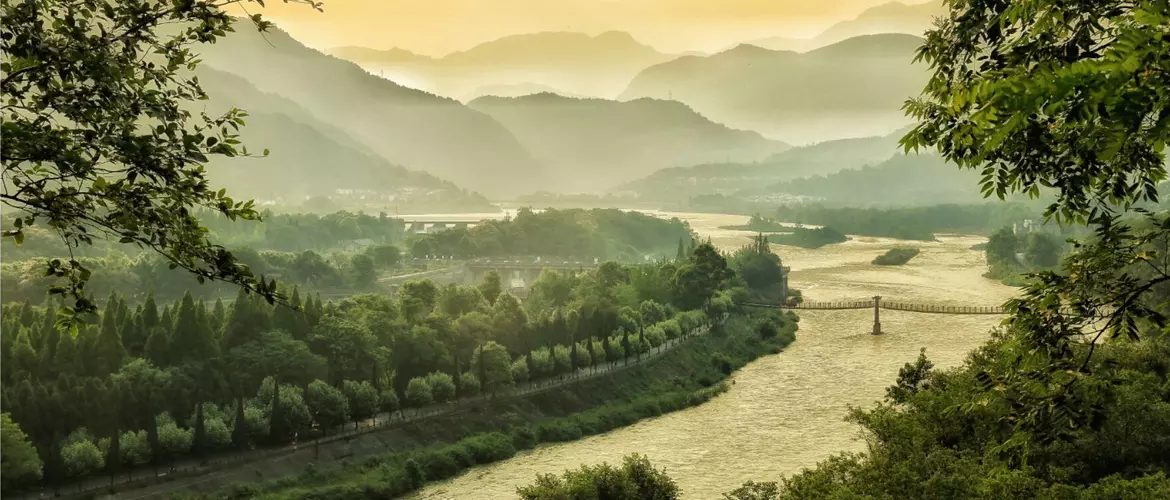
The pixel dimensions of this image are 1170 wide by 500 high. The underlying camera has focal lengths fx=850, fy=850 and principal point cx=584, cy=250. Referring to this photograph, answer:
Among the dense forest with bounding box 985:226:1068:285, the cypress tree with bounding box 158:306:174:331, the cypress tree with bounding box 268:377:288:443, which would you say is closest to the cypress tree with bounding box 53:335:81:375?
the cypress tree with bounding box 158:306:174:331

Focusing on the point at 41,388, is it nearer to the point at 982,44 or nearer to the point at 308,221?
the point at 982,44

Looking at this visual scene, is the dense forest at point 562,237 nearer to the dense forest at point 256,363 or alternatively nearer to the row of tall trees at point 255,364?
the dense forest at point 256,363

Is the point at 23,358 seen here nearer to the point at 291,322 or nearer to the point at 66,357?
the point at 66,357

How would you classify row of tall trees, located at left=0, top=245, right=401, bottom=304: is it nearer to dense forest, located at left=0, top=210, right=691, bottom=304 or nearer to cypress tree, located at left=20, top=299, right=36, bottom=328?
dense forest, located at left=0, top=210, right=691, bottom=304

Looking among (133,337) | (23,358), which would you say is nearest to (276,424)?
(133,337)

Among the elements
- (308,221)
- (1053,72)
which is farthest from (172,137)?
(308,221)

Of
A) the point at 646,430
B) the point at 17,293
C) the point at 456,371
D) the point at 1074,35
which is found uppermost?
the point at 1074,35
